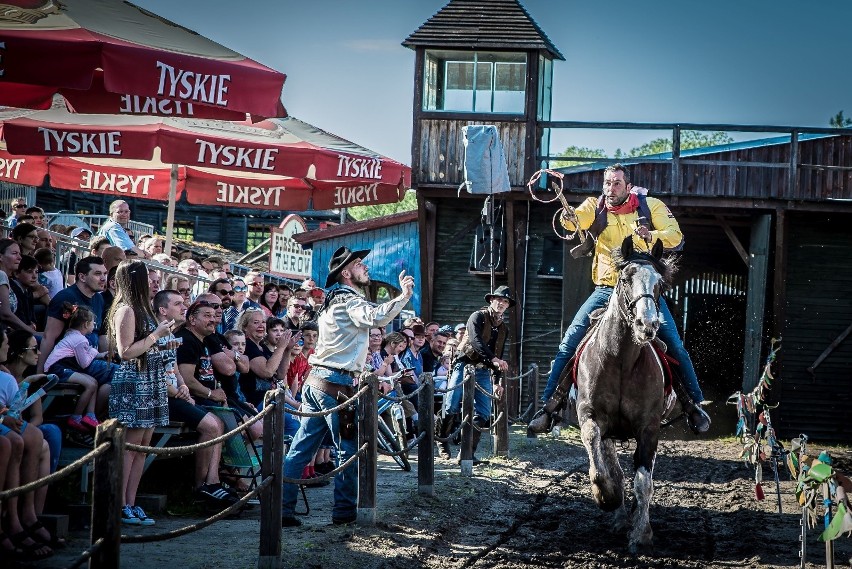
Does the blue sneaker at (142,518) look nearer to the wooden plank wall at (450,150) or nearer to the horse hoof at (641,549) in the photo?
the horse hoof at (641,549)

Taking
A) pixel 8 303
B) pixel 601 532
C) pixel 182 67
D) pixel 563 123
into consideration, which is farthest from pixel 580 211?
pixel 563 123

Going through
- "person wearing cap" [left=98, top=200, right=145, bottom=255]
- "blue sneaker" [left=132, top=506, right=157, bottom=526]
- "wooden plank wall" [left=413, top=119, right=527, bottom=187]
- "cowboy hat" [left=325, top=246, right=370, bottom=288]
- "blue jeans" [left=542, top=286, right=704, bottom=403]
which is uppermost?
"wooden plank wall" [left=413, top=119, right=527, bottom=187]

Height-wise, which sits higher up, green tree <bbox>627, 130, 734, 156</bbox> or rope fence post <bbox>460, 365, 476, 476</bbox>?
green tree <bbox>627, 130, 734, 156</bbox>

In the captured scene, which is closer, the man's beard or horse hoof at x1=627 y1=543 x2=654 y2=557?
horse hoof at x1=627 y1=543 x2=654 y2=557

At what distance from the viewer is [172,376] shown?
1009 centimetres

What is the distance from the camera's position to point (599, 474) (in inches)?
381

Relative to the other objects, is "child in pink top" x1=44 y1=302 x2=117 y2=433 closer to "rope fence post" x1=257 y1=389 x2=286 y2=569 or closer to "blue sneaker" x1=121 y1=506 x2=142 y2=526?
"blue sneaker" x1=121 y1=506 x2=142 y2=526

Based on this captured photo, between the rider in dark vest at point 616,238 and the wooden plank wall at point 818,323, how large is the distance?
14409 mm

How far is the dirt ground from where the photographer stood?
28.2ft

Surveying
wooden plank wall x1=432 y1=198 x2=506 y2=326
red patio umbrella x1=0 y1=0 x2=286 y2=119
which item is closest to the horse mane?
red patio umbrella x1=0 y1=0 x2=286 y2=119

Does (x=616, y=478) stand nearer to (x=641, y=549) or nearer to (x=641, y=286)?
(x=641, y=549)

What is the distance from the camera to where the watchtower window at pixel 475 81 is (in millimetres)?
24984

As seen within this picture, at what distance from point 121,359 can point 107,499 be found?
3451 millimetres

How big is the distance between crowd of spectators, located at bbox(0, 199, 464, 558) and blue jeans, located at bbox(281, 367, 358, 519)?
33cm
